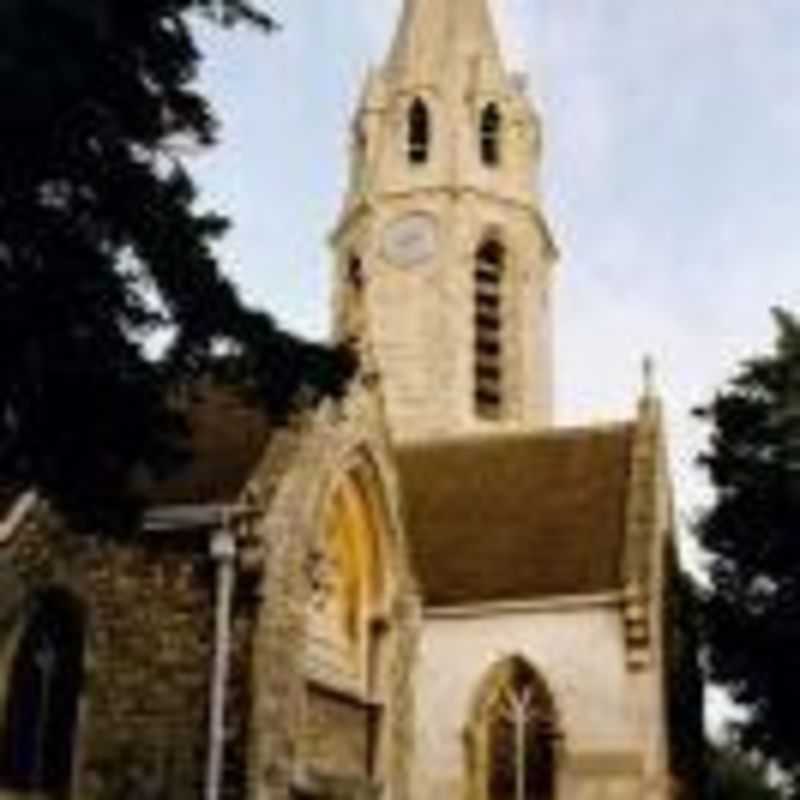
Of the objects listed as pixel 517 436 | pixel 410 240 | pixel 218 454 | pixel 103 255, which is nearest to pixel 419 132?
pixel 410 240

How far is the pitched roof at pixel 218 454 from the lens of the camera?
2427 cm

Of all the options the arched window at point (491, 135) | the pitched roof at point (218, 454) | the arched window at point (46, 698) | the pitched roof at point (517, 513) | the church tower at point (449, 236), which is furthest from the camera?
the arched window at point (491, 135)

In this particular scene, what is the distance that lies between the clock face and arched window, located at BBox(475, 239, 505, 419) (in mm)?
1287

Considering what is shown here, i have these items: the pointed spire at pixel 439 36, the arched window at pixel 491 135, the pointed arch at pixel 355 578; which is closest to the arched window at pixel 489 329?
the arched window at pixel 491 135

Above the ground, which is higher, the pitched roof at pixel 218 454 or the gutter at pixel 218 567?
the pitched roof at pixel 218 454

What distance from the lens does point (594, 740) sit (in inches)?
1177

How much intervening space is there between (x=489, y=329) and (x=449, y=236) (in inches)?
96.9

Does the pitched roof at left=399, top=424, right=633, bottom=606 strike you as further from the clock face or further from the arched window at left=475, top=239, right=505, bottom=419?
the clock face

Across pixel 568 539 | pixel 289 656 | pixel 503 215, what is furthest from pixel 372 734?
pixel 503 215

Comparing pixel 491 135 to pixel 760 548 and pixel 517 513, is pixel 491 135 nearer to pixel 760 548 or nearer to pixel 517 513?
pixel 517 513

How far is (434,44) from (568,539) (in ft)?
78.3

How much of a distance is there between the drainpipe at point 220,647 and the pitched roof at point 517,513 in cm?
852

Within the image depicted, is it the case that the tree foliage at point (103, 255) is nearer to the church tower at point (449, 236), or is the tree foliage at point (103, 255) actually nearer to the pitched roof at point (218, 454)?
the pitched roof at point (218, 454)

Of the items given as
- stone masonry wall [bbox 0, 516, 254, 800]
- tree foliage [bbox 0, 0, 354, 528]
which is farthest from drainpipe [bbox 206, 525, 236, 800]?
tree foliage [bbox 0, 0, 354, 528]
